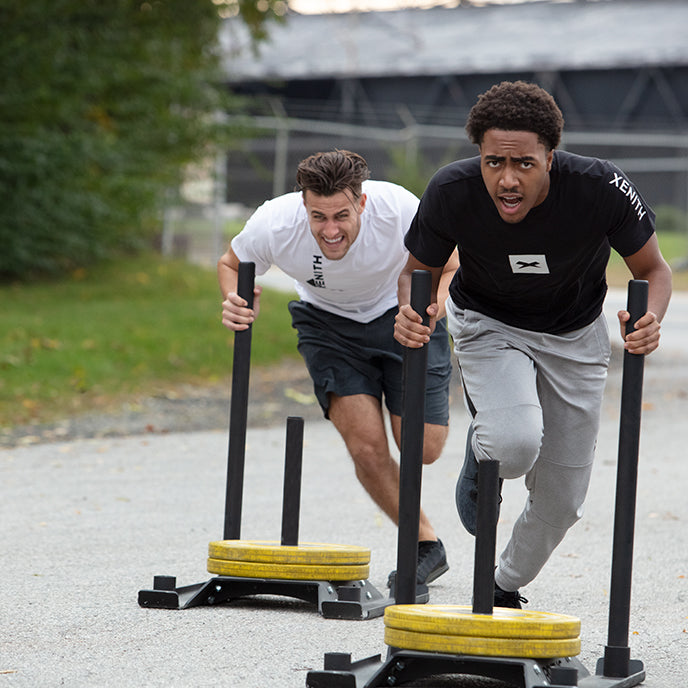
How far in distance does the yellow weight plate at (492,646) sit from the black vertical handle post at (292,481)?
50.0 inches

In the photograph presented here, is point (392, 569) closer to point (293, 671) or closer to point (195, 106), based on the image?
point (293, 671)

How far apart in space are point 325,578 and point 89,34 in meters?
11.5

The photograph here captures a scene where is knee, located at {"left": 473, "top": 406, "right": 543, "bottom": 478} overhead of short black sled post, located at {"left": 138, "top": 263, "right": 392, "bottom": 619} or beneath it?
overhead

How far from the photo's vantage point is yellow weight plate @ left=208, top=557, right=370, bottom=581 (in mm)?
4641

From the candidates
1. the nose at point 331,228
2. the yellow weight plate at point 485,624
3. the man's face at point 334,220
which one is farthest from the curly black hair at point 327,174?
the yellow weight plate at point 485,624

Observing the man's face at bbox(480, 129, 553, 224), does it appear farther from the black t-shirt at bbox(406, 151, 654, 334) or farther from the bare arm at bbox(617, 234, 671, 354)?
→ the bare arm at bbox(617, 234, 671, 354)

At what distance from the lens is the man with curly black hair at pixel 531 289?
12.3 feet

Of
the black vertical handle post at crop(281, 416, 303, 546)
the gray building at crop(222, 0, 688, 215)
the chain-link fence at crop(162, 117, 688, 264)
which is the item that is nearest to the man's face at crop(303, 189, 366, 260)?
the black vertical handle post at crop(281, 416, 303, 546)

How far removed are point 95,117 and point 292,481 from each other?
12.5 meters

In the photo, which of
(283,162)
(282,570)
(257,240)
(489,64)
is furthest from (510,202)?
(489,64)

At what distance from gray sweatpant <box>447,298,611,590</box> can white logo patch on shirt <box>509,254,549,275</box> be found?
0.95 ft

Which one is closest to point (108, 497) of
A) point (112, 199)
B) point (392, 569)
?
point (392, 569)

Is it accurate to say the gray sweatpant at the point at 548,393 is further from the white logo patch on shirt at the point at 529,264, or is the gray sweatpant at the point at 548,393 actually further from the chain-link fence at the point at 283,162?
the chain-link fence at the point at 283,162

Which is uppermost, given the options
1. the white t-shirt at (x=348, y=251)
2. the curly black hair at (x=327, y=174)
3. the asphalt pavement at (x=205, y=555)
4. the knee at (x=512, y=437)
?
the curly black hair at (x=327, y=174)
